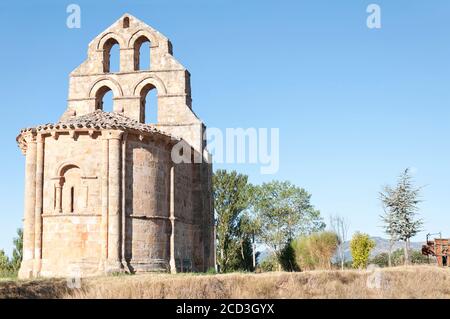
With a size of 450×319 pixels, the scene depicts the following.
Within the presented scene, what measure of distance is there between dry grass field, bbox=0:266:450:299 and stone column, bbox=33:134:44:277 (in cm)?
426

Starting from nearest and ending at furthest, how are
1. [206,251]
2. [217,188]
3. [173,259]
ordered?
[173,259], [206,251], [217,188]

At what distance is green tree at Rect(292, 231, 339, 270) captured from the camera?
29344 mm

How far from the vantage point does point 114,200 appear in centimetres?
2150

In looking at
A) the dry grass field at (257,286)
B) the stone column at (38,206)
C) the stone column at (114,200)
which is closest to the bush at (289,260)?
the dry grass field at (257,286)

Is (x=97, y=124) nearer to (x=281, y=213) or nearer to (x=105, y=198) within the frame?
(x=105, y=198)

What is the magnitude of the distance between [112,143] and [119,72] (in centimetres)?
697

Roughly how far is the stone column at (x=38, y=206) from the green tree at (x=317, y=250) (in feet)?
43.7

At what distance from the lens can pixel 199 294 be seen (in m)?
15.0

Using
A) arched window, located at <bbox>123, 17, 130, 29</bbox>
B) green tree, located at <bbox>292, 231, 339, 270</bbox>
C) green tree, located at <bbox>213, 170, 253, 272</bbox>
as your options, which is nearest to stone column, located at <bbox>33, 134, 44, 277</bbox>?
arched window, located at <bbox>123, 17, 130, 29</bbox>

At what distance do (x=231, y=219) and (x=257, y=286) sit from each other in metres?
27.5

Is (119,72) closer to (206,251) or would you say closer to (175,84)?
(175,84)

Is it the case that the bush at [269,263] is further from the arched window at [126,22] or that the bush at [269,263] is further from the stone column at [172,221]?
the arched window at [126,22]

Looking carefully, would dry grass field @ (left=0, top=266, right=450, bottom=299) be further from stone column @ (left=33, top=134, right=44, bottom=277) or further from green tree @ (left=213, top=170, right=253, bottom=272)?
green tree @ (left=213, top=170, right=253, bottom=272)
